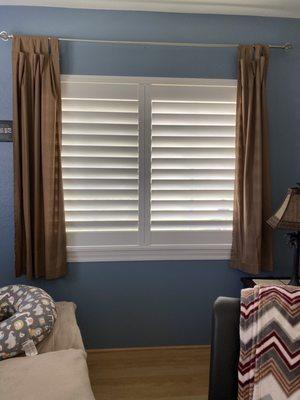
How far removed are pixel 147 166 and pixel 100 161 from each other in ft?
1.13

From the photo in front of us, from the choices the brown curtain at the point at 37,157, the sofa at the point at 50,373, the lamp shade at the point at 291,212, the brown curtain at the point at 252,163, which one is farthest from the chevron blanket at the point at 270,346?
the brown curtain at the point at 37,157

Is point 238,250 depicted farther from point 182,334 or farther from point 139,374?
point 139,374

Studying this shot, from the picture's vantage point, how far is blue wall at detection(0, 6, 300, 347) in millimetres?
2412

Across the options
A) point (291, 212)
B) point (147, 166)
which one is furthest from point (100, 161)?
point (291, 212)

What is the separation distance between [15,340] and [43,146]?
125 cm

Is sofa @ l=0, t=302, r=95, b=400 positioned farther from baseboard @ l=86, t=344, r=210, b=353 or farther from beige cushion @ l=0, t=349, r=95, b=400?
baseboard @ l=86, t=344, r=210, b=353

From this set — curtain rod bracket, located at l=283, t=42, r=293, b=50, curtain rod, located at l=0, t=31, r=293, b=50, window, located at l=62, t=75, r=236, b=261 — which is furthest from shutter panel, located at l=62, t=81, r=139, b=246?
curtain rod bracket, located at l=283, t=42, r=293, b=50

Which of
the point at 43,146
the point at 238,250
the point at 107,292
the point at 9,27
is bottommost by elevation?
the point at 107,292

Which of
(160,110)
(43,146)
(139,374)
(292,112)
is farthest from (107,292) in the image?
(292,112)

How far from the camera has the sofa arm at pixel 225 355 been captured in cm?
146

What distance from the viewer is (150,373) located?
2.40 metres

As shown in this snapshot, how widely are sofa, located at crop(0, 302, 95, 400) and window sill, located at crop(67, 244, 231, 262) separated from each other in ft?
2.50

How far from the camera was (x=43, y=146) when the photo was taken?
2.35m

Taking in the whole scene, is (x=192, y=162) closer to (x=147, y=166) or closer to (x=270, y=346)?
(x=147, y=166)
